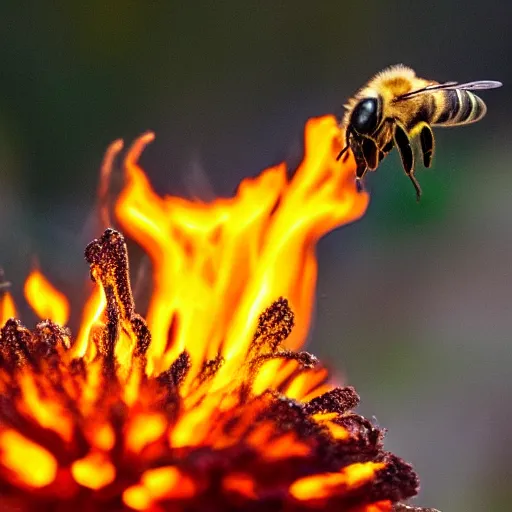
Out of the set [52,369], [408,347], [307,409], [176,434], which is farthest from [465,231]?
[52,369]

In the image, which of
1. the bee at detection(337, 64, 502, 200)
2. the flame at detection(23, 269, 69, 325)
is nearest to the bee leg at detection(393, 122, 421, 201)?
the bee at detection(337, 64, 502, 200)

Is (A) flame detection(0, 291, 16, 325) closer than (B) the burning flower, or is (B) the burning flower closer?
(B) the burning flower

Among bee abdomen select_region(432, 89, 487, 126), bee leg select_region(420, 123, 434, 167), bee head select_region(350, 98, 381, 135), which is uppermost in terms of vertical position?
bee abdomen select_region(432, 89, 487, 126)

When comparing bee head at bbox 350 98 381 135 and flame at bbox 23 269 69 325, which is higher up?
bee head at bbox 350 98 381 135

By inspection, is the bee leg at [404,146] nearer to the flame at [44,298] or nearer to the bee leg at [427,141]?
the bee leg at [427,141]

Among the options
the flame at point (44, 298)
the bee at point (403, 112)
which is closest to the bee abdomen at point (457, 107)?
the bee at point (403, 112)

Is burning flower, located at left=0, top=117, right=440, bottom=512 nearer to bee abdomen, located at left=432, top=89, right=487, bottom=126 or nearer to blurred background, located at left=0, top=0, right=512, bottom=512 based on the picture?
blurred background, located at left=0, top=0, right=512, bottom=512
